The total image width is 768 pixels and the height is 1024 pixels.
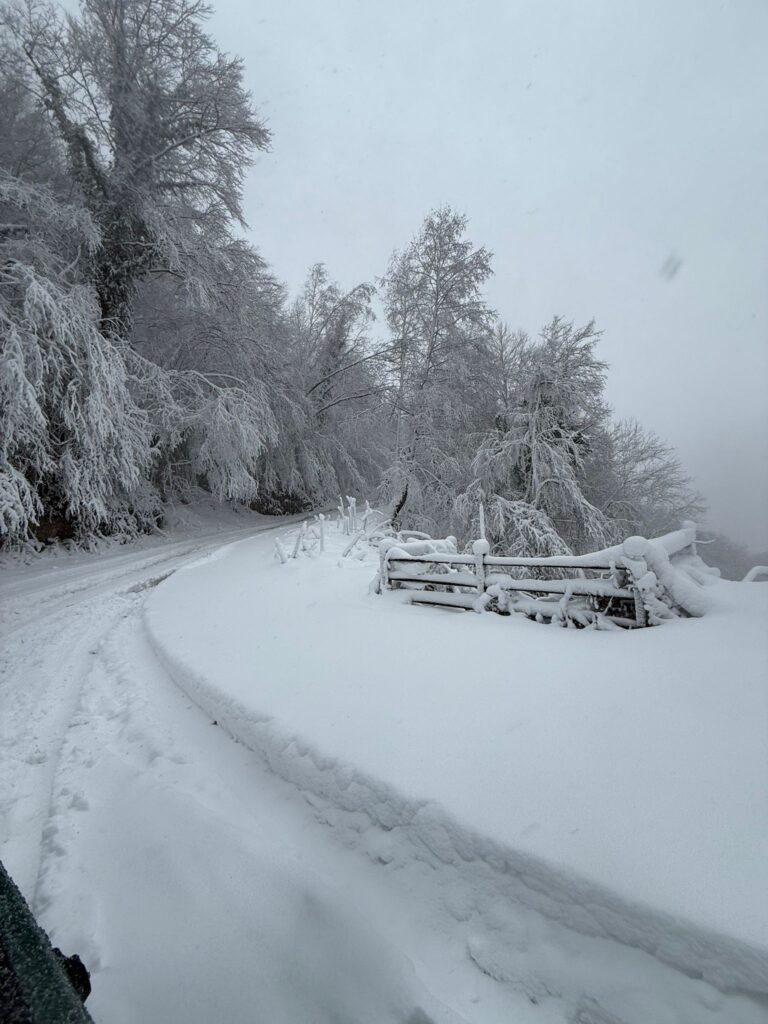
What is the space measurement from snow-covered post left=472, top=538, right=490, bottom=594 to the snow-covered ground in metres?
1.20

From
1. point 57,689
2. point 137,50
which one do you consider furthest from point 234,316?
point 57,689

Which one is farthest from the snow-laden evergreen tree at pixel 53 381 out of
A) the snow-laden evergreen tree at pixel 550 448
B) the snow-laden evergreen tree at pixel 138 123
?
the snow-laden evergreen tree at pixel 550 448

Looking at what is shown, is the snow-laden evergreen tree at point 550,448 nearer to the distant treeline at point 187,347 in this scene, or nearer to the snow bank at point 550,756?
the distant treeline at point 187,347

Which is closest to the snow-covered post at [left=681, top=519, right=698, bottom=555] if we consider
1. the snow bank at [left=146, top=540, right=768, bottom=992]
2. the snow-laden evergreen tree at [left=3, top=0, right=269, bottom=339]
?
the snow bank at [left=146, top=540, right=768, bottom=992]

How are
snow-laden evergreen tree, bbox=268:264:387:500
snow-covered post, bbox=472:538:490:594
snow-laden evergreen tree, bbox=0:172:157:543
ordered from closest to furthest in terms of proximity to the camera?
snow-covered post, bbox=472:538:490:594 < snow-laden evergreen tree, bbox=0:172:157:543 < snow-laden evergreen tree, bbox=268:264:387:500

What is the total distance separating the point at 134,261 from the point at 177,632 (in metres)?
10.4

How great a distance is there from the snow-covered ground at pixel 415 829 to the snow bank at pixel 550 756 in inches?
0.5

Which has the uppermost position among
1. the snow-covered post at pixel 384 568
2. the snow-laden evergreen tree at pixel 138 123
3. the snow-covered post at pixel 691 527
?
the snow-laden evergreen tree at pixel 138 123

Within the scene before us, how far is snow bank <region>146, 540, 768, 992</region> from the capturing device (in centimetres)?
167

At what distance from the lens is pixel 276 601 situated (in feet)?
21.2

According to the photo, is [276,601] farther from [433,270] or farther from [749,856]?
[433,270]

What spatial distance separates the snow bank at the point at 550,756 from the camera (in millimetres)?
1672

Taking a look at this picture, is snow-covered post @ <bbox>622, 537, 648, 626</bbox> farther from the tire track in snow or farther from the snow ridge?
the tire track in snow

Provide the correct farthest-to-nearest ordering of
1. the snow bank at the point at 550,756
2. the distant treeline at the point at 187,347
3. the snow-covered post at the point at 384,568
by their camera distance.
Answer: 1. the distant treeline at the point at 187,347
2. the snow-covered post at the point at 384,568
3. the snow bank at the point at 550,756
